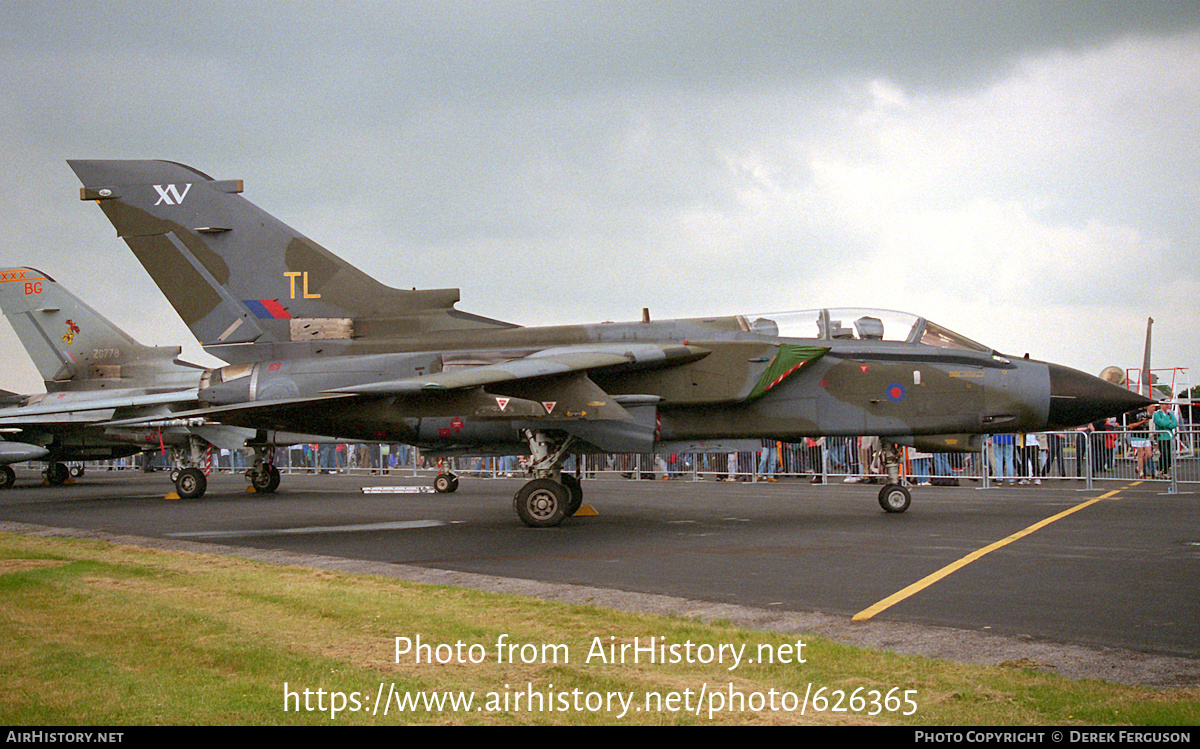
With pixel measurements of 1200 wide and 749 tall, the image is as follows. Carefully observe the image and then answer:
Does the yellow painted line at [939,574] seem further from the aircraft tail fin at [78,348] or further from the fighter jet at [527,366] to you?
the aircraft tail fin at [78,348]

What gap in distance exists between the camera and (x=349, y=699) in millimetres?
3855

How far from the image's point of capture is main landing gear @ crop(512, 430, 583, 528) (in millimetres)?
11586

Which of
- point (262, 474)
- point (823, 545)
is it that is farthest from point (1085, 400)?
point (262, 474)

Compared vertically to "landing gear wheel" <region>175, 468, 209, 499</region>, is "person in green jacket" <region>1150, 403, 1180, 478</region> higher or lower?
higher

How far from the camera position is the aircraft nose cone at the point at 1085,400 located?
1182 cm

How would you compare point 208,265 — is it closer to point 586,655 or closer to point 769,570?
point 769,570

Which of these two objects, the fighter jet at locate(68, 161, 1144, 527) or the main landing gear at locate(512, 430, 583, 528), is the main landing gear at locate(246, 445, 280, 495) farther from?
the main landing gear at locate(512, 430, 583, 528)

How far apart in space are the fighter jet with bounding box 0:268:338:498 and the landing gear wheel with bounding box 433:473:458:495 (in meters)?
4.38

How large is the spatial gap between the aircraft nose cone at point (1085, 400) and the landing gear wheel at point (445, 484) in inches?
501

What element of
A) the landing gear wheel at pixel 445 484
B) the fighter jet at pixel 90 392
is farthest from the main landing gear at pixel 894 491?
the fighter jet at pixel 90 392

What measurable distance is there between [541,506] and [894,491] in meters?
5.31

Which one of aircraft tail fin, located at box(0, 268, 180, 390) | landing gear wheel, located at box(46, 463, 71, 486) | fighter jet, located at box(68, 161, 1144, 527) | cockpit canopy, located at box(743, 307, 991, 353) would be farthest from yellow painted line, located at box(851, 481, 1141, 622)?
landing gear wheel, located at box(46, 463, 71, 486)

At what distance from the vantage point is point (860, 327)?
1236 centimetres

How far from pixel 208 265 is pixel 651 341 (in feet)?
21.4
